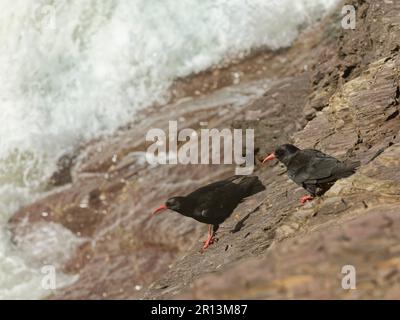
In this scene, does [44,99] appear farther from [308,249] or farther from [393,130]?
[308,249]

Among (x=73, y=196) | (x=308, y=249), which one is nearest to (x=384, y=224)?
(x=308, y=249)

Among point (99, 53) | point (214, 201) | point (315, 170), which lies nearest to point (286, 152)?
point (315, 170)

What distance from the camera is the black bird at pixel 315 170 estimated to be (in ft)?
21.2

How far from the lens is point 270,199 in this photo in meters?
7.74

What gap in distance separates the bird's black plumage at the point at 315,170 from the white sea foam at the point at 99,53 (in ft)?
26.6

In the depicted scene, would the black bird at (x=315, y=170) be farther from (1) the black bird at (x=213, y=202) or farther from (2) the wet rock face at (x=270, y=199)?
(1) the black bird at (x=213, y=202)

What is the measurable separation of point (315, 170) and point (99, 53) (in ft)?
35.1

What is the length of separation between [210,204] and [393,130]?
2263 millimetres

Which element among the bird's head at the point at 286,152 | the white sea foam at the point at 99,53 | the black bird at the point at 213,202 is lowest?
the black bird at the point at 213,202

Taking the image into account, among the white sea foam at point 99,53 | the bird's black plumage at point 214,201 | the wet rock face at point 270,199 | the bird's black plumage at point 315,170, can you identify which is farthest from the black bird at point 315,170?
the white sea foam at point 99,53

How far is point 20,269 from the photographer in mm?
13117

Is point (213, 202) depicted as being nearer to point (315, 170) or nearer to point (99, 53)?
point (315, 170)

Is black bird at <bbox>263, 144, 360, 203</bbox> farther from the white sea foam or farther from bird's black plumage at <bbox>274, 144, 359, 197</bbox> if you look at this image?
the white sea foam

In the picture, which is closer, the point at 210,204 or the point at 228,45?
the point at 210,204
